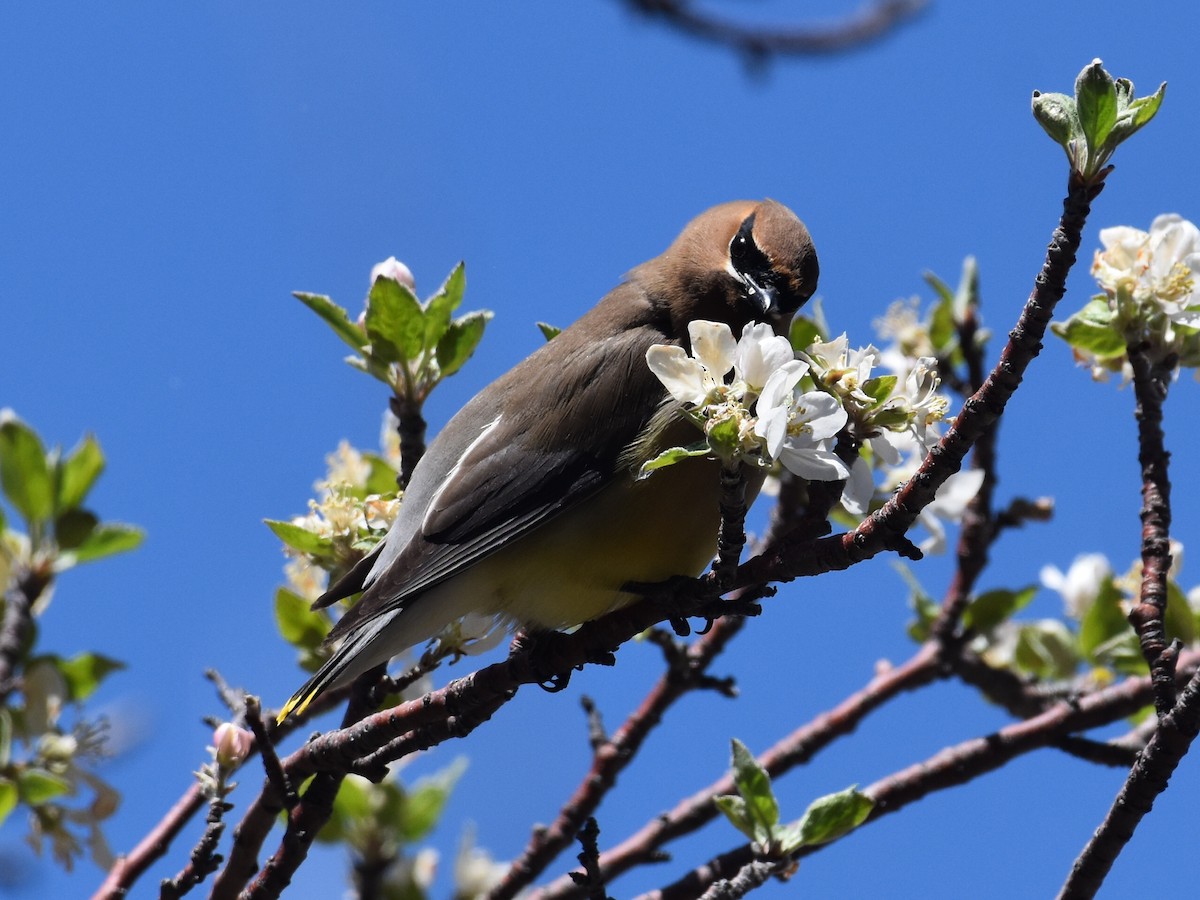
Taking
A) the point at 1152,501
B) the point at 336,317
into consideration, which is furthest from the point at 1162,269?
the point at 336,317

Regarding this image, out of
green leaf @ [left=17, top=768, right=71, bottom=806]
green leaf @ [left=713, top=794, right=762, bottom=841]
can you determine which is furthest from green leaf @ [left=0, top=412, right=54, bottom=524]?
green leaf @ [left=713, top=794, right=762, bottom=841]

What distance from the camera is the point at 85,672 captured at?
408 centimetres

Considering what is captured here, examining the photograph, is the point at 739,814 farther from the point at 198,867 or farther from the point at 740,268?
the point at 740,268

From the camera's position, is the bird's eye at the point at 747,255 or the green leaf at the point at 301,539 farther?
the bird's eye at the point at 747,255

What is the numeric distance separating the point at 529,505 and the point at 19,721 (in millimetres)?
1489

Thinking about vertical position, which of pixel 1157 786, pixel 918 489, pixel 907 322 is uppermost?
pixel 907 322

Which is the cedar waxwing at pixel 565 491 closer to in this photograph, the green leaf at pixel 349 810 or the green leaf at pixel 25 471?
the green leaf at pixel 349 810

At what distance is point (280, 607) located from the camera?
150 inches

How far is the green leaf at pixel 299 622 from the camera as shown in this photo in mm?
3820

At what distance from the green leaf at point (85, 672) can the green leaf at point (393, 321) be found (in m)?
1.23

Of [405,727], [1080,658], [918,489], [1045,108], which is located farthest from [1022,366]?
[1080,658]

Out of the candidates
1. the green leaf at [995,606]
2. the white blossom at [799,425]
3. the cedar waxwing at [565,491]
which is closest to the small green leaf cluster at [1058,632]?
the green leaf at [995,606]

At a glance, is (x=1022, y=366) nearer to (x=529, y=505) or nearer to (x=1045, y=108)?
(x=1045, y=108)

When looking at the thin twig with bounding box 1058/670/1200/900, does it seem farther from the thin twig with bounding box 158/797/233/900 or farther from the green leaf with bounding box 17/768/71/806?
the green leaf with bounding box 17/768/71/806
